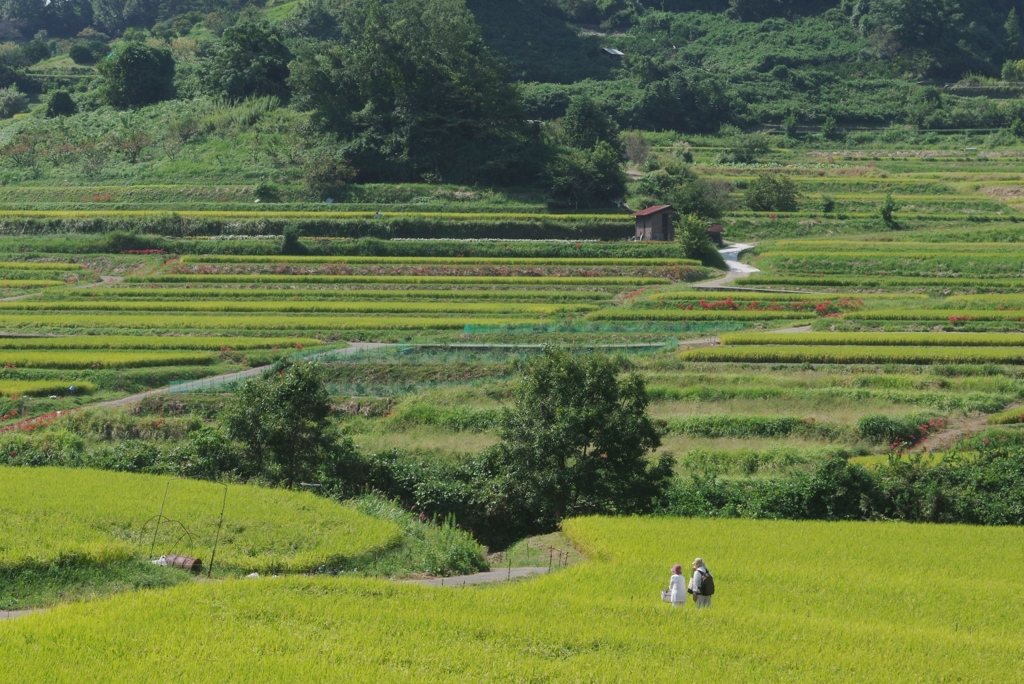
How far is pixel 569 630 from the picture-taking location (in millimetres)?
21062

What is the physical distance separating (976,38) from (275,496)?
425 ft

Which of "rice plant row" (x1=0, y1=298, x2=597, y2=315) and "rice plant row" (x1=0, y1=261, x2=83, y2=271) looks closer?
"rice plant row" (x1=0, y1=298, x2=597, y2=315)

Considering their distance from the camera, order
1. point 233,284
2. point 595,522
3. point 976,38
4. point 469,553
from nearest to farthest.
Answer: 1. point 469,553
2. point 595,522
3. point 233,284
4. point 976,38

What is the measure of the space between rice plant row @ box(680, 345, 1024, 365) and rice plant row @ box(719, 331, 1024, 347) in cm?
120

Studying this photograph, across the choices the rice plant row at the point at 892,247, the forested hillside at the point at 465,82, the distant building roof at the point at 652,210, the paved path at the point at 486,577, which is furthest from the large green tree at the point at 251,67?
the paved path at the point at 486,577

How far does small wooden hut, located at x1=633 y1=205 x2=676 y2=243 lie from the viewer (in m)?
82.2

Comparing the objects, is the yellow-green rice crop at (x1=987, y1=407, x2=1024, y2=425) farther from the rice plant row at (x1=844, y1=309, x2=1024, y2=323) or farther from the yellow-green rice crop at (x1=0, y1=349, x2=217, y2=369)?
the yellow-green rice crop at (x1=0, y1=349, x2=217, y2=369)

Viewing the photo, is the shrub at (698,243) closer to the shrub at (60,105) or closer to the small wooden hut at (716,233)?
the small wooden hut at (716,233)

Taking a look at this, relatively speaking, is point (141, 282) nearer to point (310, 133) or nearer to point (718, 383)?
point (310, 133)

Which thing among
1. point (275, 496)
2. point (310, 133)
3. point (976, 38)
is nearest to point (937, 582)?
point (275, 496)

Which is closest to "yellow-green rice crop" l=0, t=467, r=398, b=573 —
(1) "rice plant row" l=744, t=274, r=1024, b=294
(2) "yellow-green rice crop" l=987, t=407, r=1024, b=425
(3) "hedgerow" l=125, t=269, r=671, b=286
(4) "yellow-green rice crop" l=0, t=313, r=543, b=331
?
(2) "yellow-green rice crop" l=987, t=407, r=1024, b=425

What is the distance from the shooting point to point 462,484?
34.4 metres

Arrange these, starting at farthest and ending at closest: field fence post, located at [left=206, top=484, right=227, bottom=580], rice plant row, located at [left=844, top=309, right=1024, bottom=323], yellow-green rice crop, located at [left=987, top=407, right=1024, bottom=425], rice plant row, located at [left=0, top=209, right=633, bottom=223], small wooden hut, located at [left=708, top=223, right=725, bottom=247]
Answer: rice plant row, located at [left=0, top=209, right=633, bottom=223] → small wooden hut, located at [left=708, top=223, right=725, bottom=247] → rice plant row, located at [left=844, top=309, right=1024, bottom=323] → yellow-green rice crop, located at [left=987, top=407, right=1024, bottom=425] → field fence post, located at [left=206, top=484, right=227, bottom=580]

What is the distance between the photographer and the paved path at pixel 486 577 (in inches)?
1015
